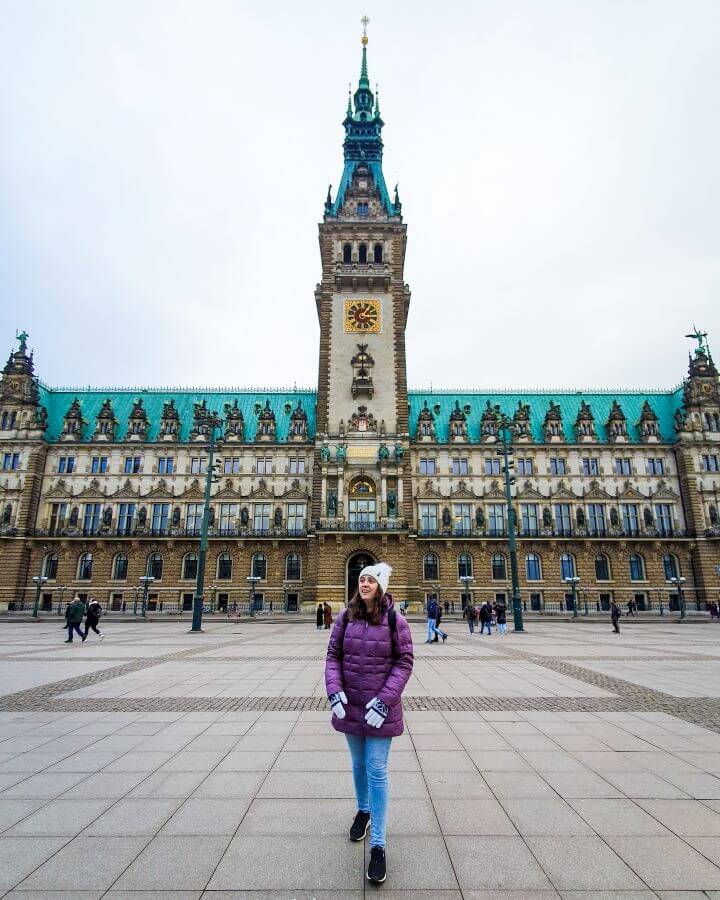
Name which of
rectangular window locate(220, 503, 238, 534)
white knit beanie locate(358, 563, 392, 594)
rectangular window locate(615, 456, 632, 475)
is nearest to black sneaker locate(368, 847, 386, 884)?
white knit beanie locate(358, 563, 392, 594)

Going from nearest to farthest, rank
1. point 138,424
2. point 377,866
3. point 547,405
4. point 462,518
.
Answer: point 377,866
point 462,518
point 138,424
point 547,405

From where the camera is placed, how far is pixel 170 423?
181 ft

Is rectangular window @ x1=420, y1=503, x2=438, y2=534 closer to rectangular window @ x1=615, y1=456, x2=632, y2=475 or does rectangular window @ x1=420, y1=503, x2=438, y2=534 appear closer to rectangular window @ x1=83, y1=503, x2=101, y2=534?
rectangular window @ x1=615, y1=456, x2=632, y2=475

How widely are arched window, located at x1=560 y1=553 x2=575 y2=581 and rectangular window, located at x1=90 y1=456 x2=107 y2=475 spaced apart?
46616 millimetres

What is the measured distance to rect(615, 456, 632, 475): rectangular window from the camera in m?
53.1

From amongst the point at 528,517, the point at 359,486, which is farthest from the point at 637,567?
the point at 359,486

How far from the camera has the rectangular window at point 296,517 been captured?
51188 millimetres

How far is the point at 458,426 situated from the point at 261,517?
22599 millimetres

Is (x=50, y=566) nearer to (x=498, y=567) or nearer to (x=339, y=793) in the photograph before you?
(x=498, y=567)

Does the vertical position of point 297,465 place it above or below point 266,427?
below

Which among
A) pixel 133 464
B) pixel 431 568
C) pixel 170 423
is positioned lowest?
pixel 431 568

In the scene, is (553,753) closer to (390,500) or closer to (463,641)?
(463,641)

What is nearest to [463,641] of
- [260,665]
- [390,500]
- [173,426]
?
[260,665]

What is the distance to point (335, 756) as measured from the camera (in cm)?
671
